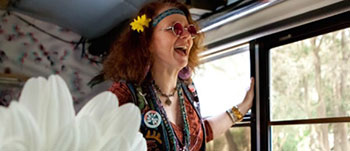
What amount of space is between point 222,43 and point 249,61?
0.17 meters

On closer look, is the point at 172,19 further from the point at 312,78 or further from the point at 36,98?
the point at 36,98

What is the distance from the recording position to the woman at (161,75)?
4.63 ft

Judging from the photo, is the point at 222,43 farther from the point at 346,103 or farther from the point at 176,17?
the point at 346,103

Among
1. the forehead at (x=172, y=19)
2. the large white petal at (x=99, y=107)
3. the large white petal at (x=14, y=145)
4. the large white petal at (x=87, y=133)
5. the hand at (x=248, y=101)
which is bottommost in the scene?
the large white petal at (x=14, y=145)

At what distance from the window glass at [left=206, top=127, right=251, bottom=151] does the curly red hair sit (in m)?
0.67

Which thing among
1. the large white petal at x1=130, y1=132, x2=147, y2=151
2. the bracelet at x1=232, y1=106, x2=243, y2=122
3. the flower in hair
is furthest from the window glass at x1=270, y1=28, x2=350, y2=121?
the large white petal at x1=130, y1=132, x2=147, y2=151

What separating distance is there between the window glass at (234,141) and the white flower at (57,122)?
1.58m

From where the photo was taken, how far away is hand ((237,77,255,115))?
5.72ft

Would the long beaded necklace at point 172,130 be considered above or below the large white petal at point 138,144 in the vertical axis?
above

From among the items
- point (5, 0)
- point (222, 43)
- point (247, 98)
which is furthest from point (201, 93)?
point (5, 0)

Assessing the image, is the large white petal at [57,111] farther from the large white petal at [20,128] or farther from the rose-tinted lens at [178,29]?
the rose-tinted lens at [178,29]

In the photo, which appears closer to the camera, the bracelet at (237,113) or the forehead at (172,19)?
the forehead at (172,19)

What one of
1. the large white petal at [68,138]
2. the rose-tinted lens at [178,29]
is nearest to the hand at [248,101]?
the rose-tinted lens at [178,29]

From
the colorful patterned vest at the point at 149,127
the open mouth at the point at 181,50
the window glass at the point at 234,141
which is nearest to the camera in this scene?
the colorful patterned vest at the point at 149,127
